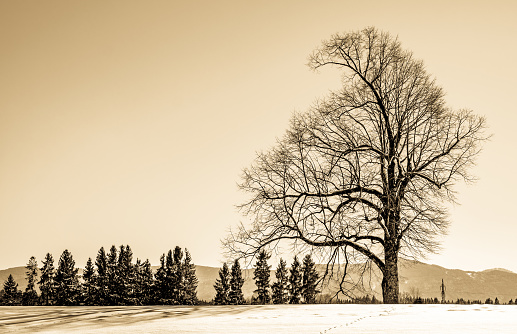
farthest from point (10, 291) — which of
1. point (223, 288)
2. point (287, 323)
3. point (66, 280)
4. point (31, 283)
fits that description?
point (287, 323)

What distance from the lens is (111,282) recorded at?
8212 cm

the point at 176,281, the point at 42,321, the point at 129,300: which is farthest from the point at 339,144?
the point at 176,281

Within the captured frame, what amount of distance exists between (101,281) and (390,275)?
3047 inches

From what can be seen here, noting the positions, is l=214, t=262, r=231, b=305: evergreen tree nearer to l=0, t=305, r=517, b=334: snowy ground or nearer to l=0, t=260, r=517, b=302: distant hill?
l=0, t=260, r=517, b=302: distant hill

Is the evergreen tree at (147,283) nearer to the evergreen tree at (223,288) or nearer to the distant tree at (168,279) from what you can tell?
the distant tree at (168,279)

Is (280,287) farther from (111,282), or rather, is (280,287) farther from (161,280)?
(111,282)

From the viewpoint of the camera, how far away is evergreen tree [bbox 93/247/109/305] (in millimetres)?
79750

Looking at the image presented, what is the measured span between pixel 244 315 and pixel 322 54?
40.8 ft

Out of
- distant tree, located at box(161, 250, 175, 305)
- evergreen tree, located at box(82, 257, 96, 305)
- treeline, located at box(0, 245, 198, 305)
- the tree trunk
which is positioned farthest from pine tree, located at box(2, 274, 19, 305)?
the tree trunk

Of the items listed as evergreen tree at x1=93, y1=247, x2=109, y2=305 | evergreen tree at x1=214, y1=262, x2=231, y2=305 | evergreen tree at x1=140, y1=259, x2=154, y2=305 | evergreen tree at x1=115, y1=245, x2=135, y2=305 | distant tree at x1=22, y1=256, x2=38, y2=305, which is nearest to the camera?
evergreen tree at x1=115, y1=245, x2=135, y2=305

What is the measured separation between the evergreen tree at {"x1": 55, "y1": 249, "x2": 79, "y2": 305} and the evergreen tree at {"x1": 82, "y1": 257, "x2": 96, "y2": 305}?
224cm

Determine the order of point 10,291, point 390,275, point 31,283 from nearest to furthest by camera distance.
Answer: point 390,275 → point 10,291 → point 31,283

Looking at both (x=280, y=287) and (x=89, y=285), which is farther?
(x=280, y=287)

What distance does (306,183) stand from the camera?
52.0ft
